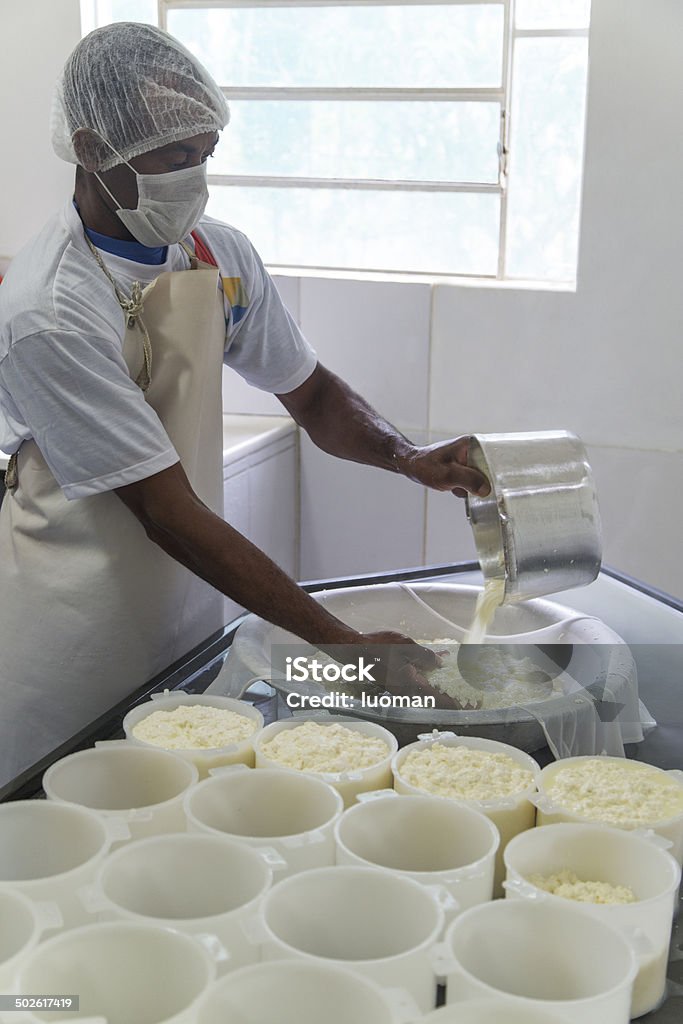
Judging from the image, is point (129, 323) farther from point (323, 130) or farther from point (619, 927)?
point (323, 130)

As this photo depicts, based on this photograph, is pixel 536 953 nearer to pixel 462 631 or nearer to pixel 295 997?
pixel 295 997

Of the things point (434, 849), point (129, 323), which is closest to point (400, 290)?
point (129, 323)

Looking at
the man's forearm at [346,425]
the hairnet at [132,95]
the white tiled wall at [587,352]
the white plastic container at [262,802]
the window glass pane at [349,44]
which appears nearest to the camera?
the white plastic container at [262,802]

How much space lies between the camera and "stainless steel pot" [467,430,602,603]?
110cm

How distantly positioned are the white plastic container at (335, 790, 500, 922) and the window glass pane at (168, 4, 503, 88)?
7.14 feet

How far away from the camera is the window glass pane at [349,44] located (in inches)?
102

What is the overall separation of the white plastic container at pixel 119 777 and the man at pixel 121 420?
26 cm

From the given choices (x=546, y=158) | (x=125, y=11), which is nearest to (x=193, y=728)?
(x=546, y=158)

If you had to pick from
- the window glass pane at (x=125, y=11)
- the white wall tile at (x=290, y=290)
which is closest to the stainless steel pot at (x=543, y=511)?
the white wall tile at (x=290, y=290)

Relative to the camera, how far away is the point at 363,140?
2740mm

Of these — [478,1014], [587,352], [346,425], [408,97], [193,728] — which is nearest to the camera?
[478,1014]

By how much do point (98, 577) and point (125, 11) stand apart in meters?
2.08

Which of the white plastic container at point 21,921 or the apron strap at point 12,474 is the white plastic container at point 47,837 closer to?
the white plastic container at point 21,921

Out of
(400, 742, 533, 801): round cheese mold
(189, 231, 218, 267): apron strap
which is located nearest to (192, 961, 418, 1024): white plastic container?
(400, 742, 533, 801): round cheese mold
